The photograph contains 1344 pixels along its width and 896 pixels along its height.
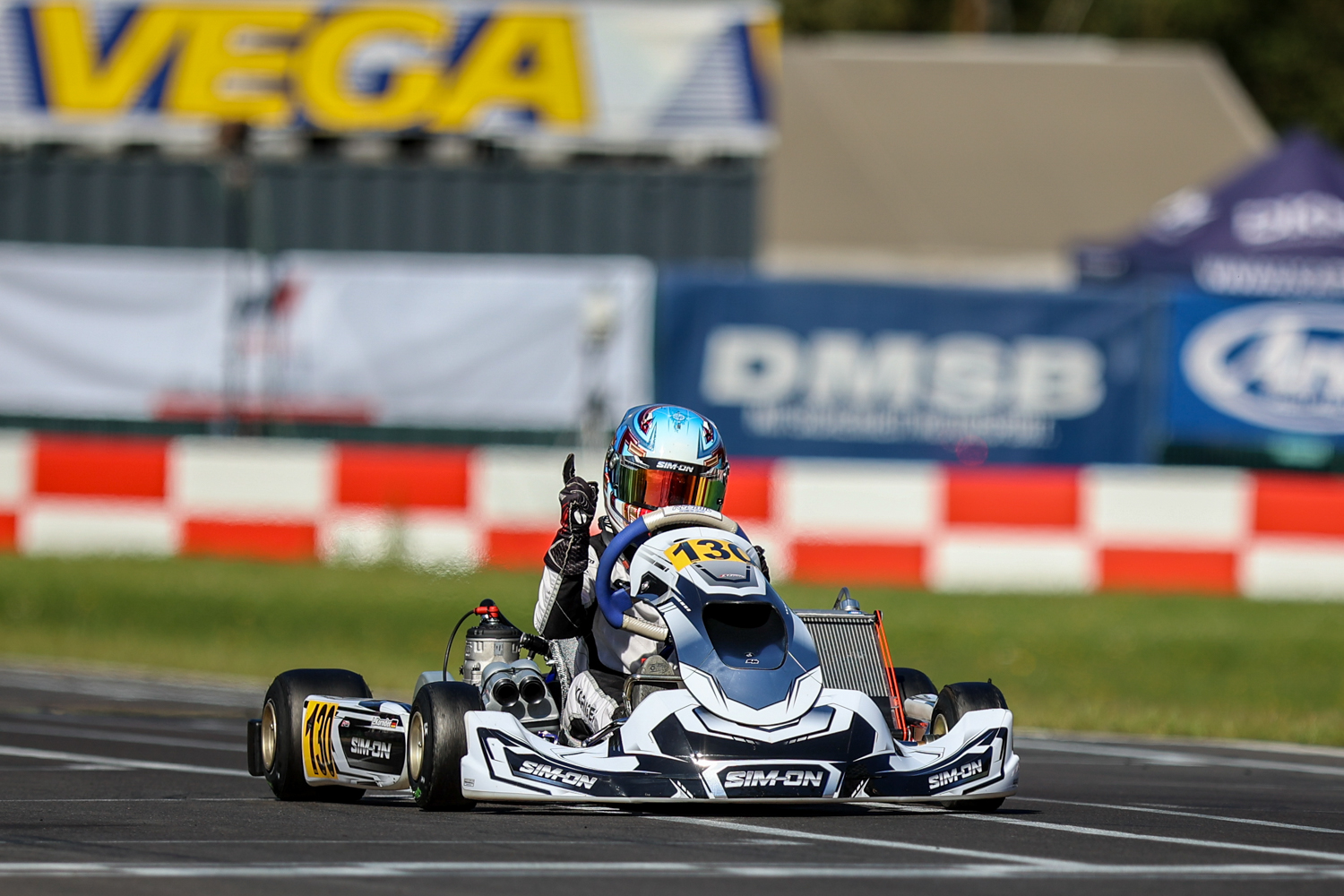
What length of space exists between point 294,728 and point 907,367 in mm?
9164

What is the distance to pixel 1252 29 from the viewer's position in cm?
4134

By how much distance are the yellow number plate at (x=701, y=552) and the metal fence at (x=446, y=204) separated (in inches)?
463

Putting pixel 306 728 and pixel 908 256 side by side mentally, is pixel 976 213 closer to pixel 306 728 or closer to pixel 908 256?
pixel 908 256

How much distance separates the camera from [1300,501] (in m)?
12.5

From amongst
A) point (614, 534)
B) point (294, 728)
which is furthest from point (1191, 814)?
point (294, 728)

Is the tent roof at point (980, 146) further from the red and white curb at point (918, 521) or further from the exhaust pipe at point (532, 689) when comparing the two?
the exhaust pipe at point (532, 689)

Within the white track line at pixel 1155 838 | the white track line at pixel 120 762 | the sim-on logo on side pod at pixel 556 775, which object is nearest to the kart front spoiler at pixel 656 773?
the sim-on logo on side pod at pixel 556 775

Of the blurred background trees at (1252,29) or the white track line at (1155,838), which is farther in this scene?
the blurred background trees at (1252,29)

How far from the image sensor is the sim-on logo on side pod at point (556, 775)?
5.94 m

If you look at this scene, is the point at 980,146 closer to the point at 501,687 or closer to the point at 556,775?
the point at 501,687

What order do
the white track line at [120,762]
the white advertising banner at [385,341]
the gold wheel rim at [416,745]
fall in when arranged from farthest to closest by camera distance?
the white advertising banner at [385,341] < the white track line at [120,762] < the gold wheel rim at [416,745]

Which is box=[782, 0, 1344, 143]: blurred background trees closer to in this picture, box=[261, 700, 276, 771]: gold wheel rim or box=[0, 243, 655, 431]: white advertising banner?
box=[0, 243, 655, 431]: white advertising banner

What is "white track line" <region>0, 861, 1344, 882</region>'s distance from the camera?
16.5ft

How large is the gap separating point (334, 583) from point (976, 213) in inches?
579
